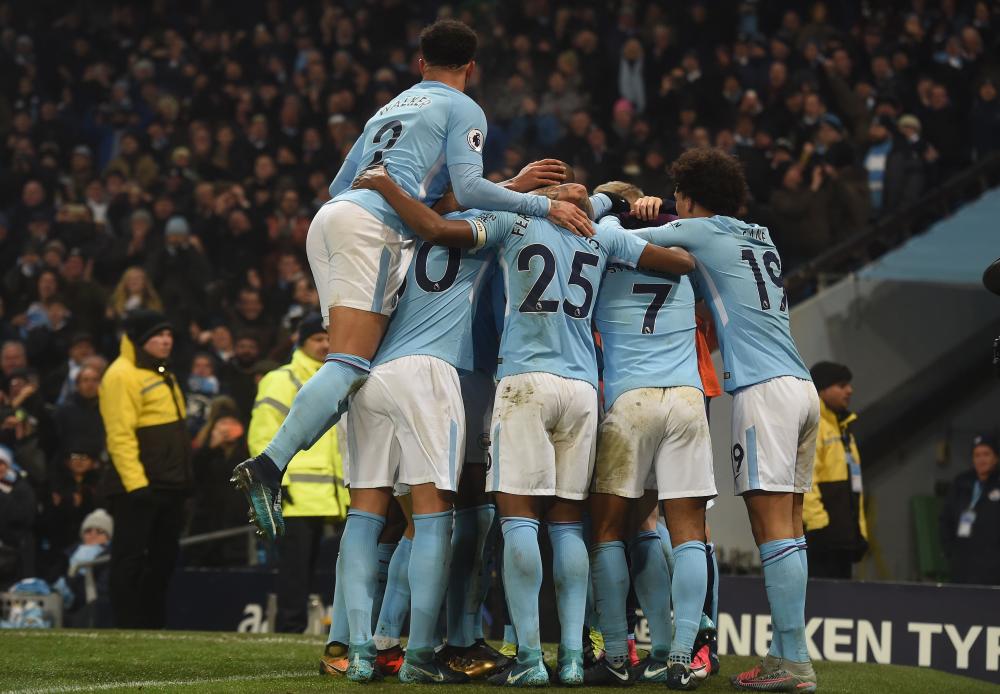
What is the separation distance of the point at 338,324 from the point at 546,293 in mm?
883

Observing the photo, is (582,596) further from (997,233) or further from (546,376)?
(997,233)

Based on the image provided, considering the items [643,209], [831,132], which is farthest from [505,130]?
[643,209]

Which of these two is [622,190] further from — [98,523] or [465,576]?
[98,523]

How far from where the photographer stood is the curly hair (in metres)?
6.66

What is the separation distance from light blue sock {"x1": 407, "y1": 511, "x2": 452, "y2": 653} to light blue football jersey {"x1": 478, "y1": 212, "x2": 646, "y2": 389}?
706 millimetres

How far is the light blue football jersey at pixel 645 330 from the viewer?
253 inches

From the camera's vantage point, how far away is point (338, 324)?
6293 mm

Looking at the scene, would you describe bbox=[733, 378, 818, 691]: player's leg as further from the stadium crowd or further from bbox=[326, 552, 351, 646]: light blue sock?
the stadium crowd

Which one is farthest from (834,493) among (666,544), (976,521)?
(666,544)

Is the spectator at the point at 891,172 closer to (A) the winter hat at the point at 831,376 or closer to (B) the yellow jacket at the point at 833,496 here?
(A) the winter hat at the point at 831,376

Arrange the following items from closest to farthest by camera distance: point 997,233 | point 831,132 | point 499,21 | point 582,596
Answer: point 582,596 < point 997,233 < point 831,132 < point 499,21

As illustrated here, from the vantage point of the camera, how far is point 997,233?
13.5m

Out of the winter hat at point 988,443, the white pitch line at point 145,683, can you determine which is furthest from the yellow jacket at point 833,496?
the white pitch line at point 145,683

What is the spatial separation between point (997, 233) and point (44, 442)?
8.78 meters
